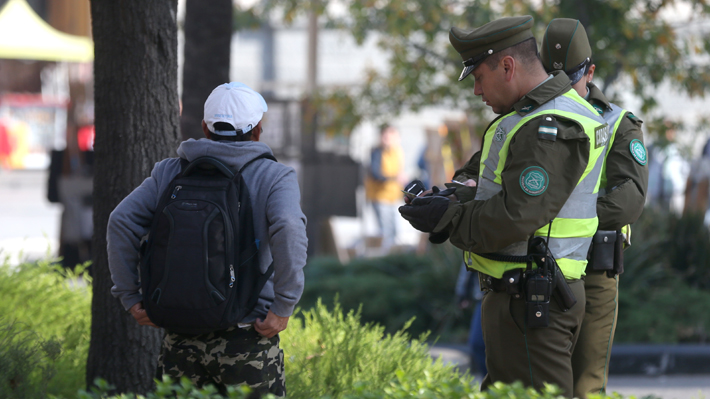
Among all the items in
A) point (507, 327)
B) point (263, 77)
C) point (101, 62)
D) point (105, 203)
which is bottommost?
point (507, 327)

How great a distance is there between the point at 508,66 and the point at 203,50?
2.38 metres

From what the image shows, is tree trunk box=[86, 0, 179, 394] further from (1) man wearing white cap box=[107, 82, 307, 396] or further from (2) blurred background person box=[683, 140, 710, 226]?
(2) blurred background person box=[683, 140, 710, 226]

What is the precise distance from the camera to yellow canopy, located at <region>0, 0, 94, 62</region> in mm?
9695

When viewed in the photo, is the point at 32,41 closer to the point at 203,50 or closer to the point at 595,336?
the point at 203,50

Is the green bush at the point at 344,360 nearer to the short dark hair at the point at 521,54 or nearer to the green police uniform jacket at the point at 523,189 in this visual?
the green police uniform jacket at the point at 523,189

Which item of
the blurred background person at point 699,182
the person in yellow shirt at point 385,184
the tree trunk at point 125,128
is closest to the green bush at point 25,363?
the tree trunk at point 125,128

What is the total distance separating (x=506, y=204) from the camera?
2656 millimetres

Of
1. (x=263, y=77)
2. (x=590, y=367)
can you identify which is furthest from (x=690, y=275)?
(x=263, y=77)

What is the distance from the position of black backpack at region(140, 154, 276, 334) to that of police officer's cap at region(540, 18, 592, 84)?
164cm

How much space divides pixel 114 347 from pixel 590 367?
2.09 meters

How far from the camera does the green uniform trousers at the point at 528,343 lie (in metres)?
2.82

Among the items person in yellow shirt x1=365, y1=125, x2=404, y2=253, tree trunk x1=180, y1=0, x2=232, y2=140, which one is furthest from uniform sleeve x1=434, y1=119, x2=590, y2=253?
person in yellow shirt x1=365, y1=125, x2=404, y2=253

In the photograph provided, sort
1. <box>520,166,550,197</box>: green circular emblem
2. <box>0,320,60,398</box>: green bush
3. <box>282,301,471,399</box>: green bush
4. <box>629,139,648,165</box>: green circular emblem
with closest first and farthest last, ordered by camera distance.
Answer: <box>520,166,550,197</box>: green circular emblem, <box>0,320,60,398</box>: green bush, <box>629,139,648,165</box>: green circular emblem, <box>282,301,471,399</box>: green bush

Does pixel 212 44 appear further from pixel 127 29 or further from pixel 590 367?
pixel 590 367
